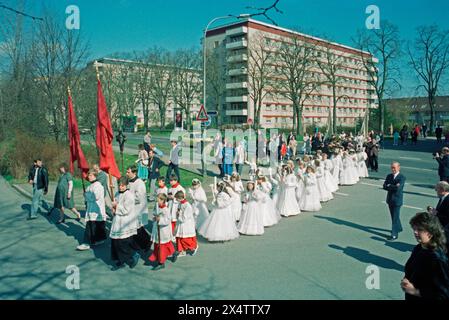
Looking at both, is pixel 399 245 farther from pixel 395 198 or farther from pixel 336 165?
pixel 336 165

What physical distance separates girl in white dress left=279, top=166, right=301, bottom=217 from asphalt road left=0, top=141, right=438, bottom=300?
0.88 ft

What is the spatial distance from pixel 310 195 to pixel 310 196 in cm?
3

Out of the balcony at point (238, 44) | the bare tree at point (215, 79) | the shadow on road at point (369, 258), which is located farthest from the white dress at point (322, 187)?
the balcony at point (238, 44)

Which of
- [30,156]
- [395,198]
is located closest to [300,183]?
[395,198]

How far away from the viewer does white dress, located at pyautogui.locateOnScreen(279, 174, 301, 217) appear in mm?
11414

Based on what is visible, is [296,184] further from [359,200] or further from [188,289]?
[188,289]

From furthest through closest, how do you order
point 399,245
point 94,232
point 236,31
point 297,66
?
point 236,31
point 297,66
point 94,232
point 399,245

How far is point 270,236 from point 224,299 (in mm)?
3703

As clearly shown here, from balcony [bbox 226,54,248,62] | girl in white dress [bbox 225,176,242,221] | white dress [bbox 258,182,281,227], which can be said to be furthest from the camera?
balcony [bbox 226,54,248,62]

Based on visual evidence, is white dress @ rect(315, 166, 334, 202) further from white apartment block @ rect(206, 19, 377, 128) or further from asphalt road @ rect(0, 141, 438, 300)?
white apartment block @ rect(206, 19, 377, 128)

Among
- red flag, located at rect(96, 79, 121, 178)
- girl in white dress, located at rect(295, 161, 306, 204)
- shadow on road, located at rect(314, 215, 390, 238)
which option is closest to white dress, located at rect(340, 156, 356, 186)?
girl in white dress, located at rect(295, 161, 306, 204)

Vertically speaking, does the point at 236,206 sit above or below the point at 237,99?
below

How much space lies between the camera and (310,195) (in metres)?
12.0
